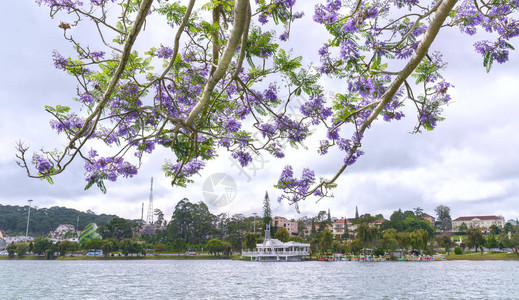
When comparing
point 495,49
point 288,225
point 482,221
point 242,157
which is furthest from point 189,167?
point 482,221

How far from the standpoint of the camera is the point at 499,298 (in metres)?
19.7

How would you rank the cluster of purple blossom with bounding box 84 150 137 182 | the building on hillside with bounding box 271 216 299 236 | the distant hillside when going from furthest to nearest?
the distant hillside < the building on hillside with bounding box 271 216 299 236 < the cluster of purple blossom with bounding box 84 150 137 182

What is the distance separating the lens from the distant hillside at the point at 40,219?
12719 cm

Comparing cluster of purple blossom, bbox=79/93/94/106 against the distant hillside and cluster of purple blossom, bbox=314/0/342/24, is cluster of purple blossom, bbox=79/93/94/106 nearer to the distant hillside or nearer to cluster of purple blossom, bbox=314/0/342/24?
cluster of purple blossom, bbox=314/0/342/24

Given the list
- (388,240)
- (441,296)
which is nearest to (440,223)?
(388,240)

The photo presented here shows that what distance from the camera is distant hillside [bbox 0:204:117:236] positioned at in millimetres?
127188

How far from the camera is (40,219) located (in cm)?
13012

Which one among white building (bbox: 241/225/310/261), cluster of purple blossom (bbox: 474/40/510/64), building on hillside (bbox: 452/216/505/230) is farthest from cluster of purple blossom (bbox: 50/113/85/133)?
building on hillside (bbox: 452/216/505/230)

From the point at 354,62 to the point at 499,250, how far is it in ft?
283

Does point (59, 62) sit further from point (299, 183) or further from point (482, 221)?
point (482, 221)

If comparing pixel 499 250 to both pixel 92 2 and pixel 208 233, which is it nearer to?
pixel 208 233

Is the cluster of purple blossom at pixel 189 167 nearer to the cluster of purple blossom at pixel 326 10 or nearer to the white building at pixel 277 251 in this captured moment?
the cluster of purple blossom at pixel 326 10

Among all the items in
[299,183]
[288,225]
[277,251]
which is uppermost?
[288,225]

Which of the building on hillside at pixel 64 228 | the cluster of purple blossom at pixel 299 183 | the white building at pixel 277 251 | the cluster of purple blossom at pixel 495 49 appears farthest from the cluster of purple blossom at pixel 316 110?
the building on hillside at pixel 64 228
